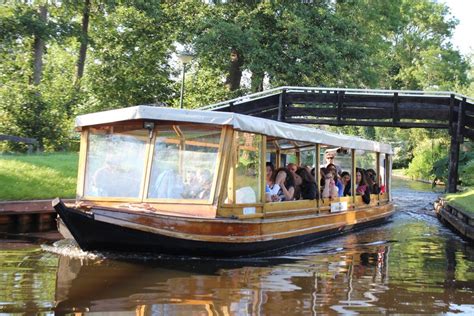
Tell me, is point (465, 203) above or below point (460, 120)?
below

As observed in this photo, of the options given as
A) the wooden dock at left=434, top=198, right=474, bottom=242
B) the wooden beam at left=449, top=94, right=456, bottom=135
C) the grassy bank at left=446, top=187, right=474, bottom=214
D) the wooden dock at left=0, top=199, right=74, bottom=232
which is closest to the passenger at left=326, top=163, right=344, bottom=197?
the wooden dock at left=434, top=198, right=474, bottom=242

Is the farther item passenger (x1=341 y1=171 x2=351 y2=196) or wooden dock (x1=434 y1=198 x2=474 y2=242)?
passenger (x1=341 y1=171 x2=351 y2=196)

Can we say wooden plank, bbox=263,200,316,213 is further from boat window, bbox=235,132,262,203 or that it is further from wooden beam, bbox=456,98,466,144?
wooden beam, bbox=456,98,466,144

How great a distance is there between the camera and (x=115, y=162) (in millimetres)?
10836

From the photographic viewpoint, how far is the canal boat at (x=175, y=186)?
9602 millimetres

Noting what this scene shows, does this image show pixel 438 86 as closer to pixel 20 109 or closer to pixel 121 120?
pixel 20 109

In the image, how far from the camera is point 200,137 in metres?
10.4

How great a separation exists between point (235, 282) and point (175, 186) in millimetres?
2258

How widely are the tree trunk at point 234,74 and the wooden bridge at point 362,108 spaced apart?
178 inches

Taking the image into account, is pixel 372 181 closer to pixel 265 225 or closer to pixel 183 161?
pixel 265 225

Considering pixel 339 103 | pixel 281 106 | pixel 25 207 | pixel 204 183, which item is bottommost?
pixel 25 207

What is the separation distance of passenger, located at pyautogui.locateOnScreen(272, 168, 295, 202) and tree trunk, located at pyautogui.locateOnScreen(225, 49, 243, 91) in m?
17.4

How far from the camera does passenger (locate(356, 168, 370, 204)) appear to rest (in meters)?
16.3

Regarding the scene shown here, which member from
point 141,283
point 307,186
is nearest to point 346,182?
point 307,186
